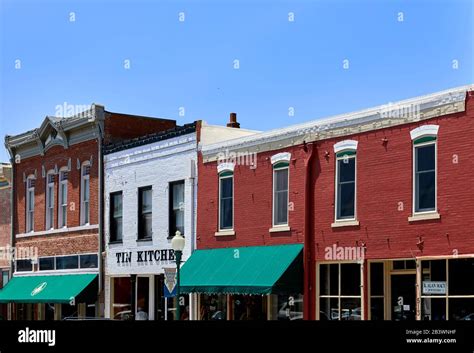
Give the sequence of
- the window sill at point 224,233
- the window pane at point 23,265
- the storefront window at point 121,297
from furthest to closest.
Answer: the window pane at point 23,265 < the storefront window at point 121,297 < the window sill at point 224,233

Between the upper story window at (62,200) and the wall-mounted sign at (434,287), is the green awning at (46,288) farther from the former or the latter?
the wall-mounted sign at (434,287)

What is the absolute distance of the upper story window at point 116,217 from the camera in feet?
102

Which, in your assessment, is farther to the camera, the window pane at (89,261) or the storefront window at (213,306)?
the window pane at (89,261)

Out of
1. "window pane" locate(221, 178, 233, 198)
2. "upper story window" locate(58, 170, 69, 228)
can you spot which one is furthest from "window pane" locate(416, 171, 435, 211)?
"upper story window" locate(58, 170, 69, 228)

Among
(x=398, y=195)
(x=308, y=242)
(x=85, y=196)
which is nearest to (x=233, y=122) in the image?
(x=85, y=196)

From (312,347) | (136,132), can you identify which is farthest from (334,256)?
(312,347)

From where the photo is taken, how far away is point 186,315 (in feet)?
90.3

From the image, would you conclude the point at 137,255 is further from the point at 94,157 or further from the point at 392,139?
the point at 392,139

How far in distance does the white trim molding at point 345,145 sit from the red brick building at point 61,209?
12.3 m

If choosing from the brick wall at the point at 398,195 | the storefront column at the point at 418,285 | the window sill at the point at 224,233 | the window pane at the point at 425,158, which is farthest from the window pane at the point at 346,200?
the window sill at the point at 224,233

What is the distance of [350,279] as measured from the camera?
2222 cm

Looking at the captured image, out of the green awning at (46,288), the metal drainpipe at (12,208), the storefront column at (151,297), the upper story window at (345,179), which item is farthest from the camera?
the metal drainpipe at (12,208)

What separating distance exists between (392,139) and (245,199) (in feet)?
19.9

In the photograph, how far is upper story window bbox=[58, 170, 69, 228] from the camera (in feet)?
113
